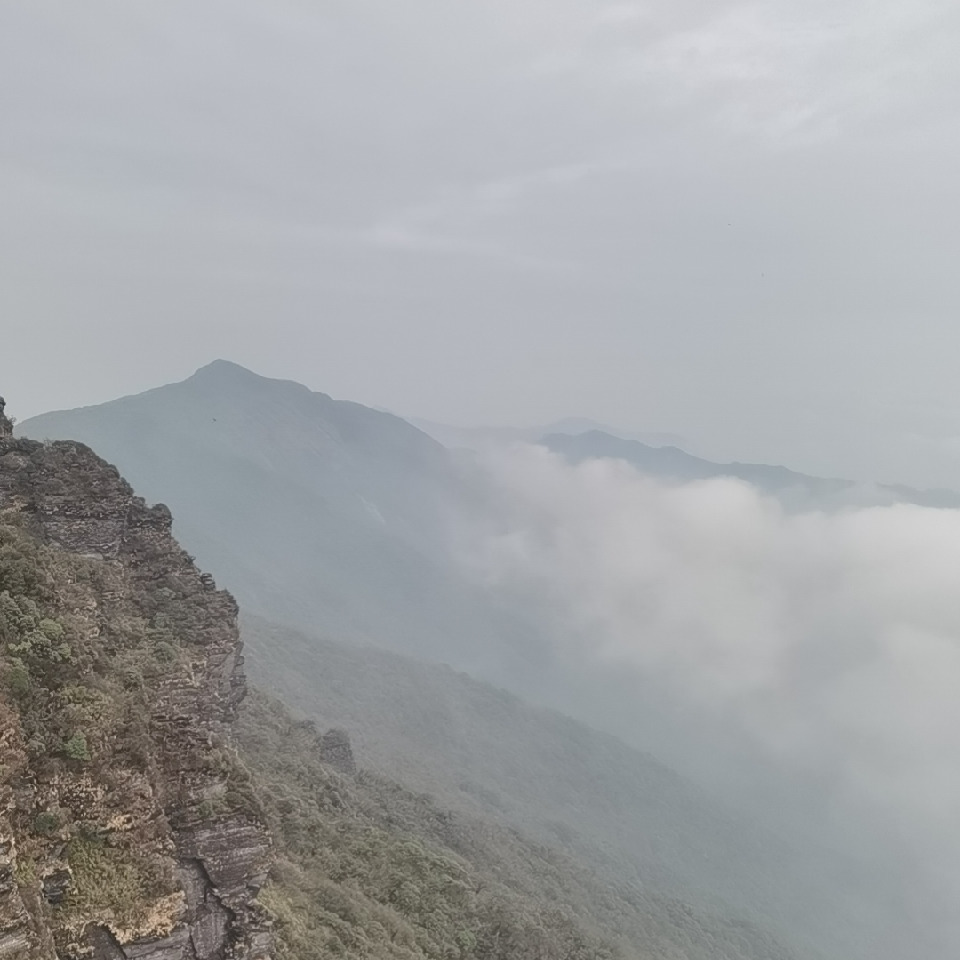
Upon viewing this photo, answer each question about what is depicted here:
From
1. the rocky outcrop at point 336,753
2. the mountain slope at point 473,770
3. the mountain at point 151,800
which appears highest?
the mountain at point 151,800

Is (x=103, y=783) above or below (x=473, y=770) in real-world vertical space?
above

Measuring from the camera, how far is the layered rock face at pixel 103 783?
16.7 metres

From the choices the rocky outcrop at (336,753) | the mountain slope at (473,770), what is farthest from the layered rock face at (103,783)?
the mountain slope at (473,770)

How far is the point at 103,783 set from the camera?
18.2m

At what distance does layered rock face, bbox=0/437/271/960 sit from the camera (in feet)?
54.7

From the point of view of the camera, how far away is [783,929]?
174750 mm

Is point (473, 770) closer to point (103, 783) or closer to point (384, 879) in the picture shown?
point (384, 879)

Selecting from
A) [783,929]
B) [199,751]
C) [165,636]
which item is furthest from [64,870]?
[783,929]

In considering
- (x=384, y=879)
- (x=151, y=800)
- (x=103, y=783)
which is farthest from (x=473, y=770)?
(x=103, y=783)

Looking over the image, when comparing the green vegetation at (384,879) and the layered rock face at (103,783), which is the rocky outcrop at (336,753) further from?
the layered rock face at (103,783)

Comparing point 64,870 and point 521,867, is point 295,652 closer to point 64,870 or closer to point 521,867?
point 521,867

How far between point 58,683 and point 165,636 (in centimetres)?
1072

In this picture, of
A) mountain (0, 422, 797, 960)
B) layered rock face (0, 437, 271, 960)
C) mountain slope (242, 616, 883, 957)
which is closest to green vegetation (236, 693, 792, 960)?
mountain (0, 422, 797, 960)

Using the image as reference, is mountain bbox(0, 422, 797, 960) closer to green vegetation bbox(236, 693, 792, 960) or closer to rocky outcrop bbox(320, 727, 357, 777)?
green vegetation bbox(236, 693, 792, 960)
